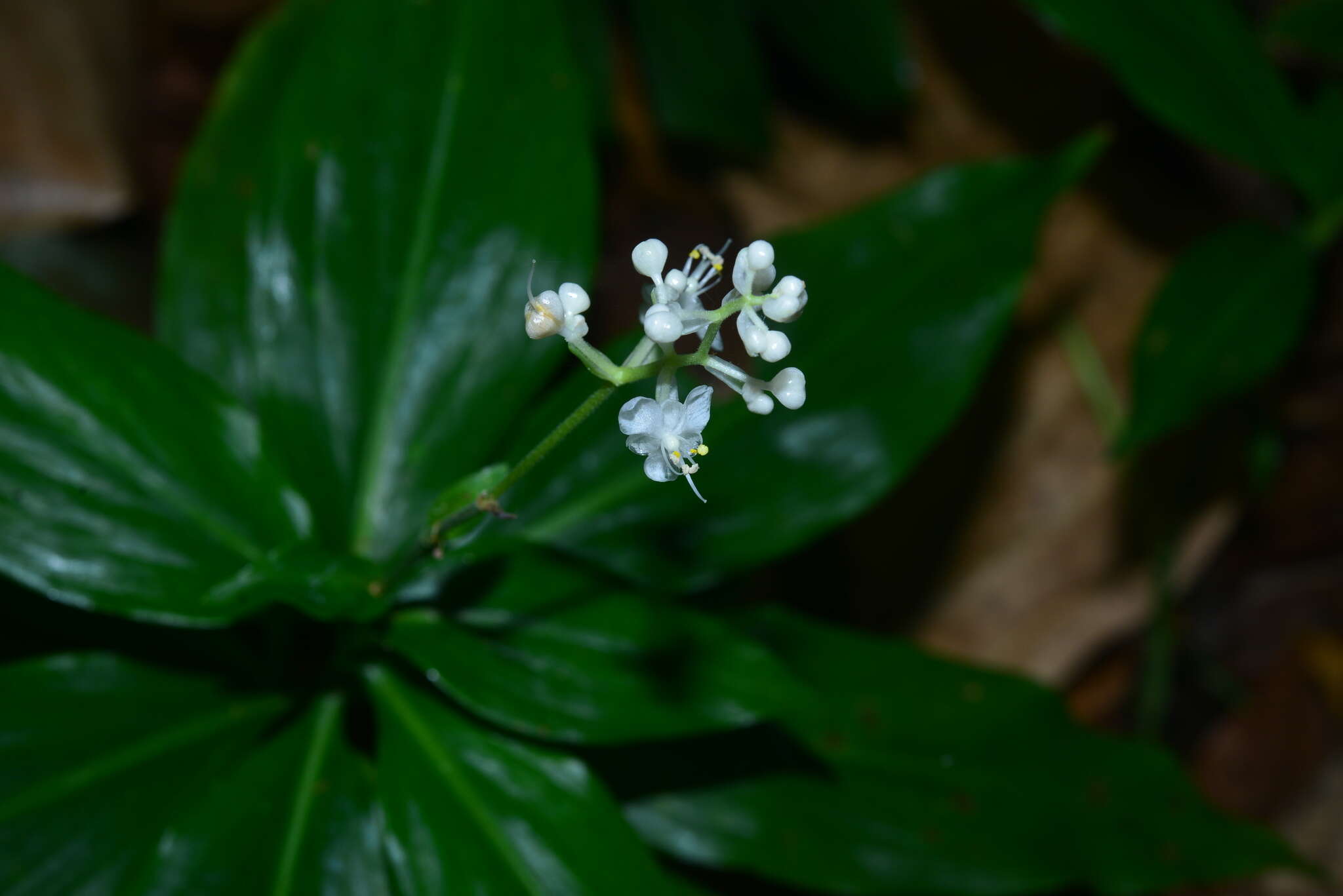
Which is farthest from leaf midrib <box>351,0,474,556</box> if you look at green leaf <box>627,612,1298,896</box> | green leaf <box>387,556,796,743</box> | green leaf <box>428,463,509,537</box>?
green leaf <box>627,612,1298,896</box>

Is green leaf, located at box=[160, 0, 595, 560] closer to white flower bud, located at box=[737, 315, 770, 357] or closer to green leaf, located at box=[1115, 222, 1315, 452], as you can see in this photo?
white flower bud, located at box=[737, 315, 770, 357]

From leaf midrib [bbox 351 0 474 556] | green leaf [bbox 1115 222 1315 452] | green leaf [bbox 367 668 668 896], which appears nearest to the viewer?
green leaf [bbox 367 668 668 896]

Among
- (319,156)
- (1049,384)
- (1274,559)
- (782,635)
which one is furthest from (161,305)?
(1274,559)

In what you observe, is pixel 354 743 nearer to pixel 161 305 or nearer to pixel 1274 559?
pixel 161 305

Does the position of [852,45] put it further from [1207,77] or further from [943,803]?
[943,803]

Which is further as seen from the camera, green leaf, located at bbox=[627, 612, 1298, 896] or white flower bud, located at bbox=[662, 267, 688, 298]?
green leaf, located at bbox=[627, 612, 1298, 896]

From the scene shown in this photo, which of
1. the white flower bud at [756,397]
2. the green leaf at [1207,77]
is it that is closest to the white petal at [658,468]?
the white flower bud at [756,397]
